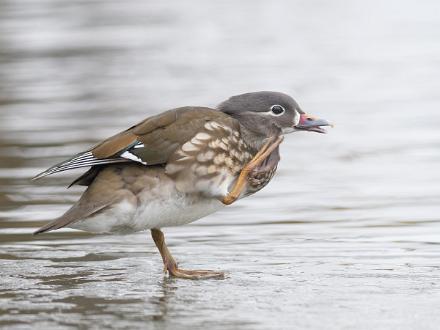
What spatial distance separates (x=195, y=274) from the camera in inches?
294

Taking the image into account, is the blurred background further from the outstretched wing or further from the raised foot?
the outstretched wing

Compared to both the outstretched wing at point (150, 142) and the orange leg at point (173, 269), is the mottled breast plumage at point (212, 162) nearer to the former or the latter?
the outstretched wing at point (150, 142)

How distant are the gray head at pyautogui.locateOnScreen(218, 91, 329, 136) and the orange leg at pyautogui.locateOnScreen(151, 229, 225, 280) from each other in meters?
0.81

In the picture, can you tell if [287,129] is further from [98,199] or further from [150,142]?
[98,199]

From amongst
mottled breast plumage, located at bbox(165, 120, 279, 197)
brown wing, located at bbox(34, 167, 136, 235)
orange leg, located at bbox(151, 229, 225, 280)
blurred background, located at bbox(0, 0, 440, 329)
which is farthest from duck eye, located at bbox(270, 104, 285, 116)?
brown wing, located at bbox(34, 167, 136, 235)

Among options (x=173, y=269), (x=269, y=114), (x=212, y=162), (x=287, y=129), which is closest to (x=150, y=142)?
(x=212, y=162)

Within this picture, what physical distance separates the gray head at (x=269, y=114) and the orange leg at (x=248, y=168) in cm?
A: 9

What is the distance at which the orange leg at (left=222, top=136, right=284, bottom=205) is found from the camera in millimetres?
7477

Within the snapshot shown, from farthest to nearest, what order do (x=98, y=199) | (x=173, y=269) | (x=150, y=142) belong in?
(x=173, y=269)
(x=150, y=142)
(x=98, y=199)

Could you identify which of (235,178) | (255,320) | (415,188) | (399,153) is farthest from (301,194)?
(255,320)

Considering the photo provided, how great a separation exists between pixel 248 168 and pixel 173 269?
695 millimetres

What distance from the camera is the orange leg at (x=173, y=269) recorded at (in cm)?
741

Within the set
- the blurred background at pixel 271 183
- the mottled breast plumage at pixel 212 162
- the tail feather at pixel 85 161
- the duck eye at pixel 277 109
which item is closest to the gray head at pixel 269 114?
the duck eye at pixel 277 109

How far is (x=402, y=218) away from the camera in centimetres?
910
